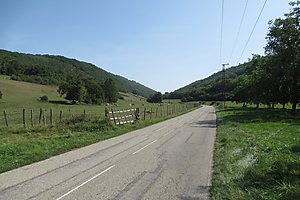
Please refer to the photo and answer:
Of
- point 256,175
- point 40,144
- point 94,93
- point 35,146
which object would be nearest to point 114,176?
point 256,175

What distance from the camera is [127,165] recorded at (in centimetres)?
1087

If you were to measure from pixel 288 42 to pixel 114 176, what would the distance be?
3854cm

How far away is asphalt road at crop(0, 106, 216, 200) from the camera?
7.36m

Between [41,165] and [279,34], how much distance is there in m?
39.5

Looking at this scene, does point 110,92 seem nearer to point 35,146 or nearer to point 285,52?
point 285,52

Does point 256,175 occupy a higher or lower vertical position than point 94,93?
lower

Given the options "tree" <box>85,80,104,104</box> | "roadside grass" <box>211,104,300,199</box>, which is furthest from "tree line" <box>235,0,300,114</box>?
"tree" <box>85,80,104,104</box>

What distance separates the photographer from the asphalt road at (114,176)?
7.36 m

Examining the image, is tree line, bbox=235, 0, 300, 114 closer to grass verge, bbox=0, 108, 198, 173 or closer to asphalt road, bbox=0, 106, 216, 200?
grass verge, bbox=0, 108, 198, 173

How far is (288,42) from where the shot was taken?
134 feet

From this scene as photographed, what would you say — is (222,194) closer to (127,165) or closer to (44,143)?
(127,165)

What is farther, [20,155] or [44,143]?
[44,143]

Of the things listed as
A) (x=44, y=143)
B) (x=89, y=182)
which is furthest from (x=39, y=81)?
(x=89, y=182)

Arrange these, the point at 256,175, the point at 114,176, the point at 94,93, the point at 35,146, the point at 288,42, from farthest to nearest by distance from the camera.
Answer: the point at 94,93
the point at 288,42
the point at 35,146
the point at 114,176
the point at 256,175
